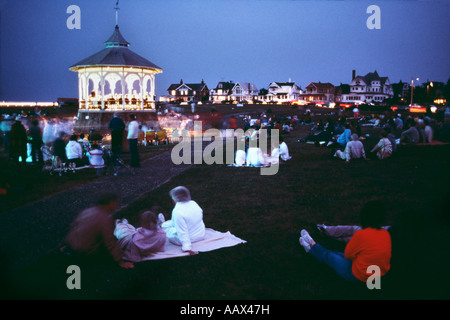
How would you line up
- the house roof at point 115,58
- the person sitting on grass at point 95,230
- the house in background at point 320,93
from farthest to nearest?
the house in background at point 320,93 → the house roof at point 115,58 → the person sitting on grass at point 95,230

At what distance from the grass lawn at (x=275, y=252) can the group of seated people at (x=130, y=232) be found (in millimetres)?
236

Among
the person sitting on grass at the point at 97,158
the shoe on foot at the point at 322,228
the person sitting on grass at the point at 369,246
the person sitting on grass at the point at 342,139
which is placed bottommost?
the shoe on foot at the point at 322,228

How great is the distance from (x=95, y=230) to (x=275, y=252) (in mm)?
2619

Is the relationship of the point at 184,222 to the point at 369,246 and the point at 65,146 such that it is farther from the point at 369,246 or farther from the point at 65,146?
the point at 65,146

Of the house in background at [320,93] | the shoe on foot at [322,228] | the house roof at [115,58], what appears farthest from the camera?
the house in background at [320,93]

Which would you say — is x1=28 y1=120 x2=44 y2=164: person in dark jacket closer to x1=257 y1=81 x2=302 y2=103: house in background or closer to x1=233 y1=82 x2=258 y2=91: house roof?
x1=257 y1=81 x2=302 y2=103: house in background

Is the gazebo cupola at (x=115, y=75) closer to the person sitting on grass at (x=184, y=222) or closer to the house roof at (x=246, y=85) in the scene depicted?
the person sitting on grass at (x=184, y=222)

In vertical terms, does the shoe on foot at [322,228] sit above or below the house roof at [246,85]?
below

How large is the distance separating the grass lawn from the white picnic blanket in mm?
A: 119

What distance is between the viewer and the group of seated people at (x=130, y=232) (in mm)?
4531

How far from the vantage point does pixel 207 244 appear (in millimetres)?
5539

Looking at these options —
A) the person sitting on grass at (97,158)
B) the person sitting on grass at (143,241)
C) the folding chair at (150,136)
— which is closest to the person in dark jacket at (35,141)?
the person sitting on grass at (97,158)
